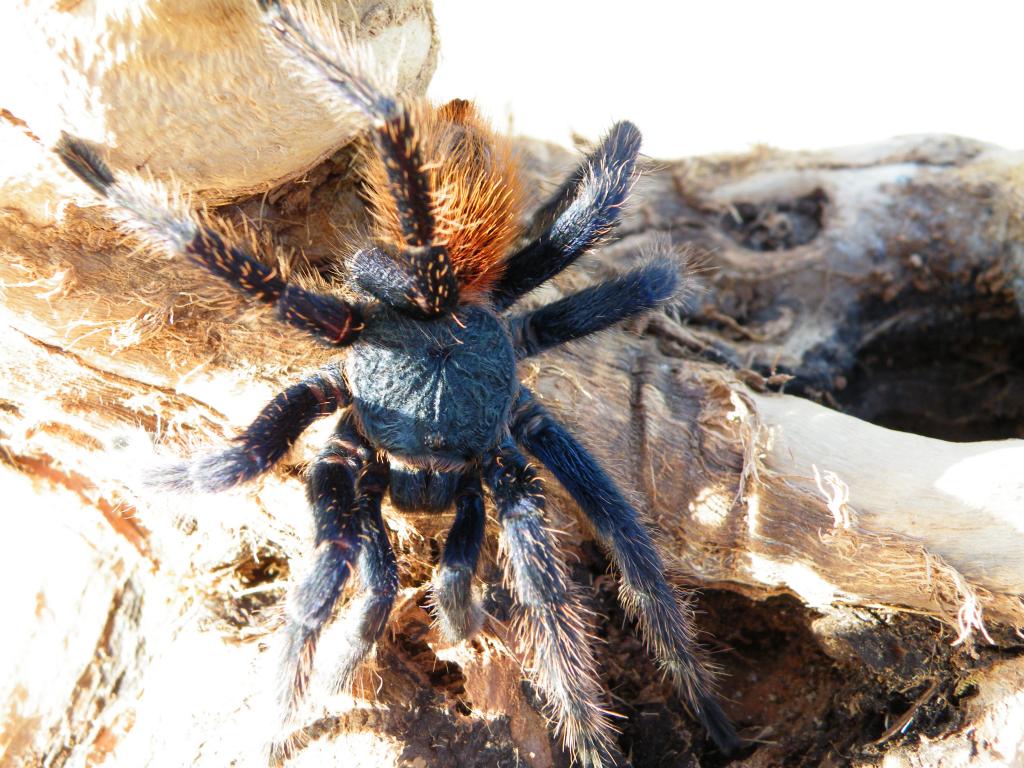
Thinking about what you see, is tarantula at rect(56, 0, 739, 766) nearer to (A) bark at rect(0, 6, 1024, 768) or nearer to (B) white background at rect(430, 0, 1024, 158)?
(A) bark at rect(0, 6, 1024, 768)

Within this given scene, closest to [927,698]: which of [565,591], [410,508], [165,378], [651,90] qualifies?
[565,591]

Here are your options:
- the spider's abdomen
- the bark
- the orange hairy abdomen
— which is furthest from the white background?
the spider's abdomen

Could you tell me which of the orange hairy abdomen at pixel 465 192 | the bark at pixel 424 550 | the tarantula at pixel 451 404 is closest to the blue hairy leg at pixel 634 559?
the tarantula at pixel 451 404

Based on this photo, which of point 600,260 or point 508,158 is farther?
point 600,260

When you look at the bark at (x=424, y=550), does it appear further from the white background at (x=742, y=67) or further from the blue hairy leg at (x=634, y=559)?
the white background at (x=742, y=67)

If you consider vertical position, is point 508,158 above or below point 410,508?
above

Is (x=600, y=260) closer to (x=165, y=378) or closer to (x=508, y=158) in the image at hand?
(x=508, y=158)

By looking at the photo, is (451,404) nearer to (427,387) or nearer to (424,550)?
(427,387)

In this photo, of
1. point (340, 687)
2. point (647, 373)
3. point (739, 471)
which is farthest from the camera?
point (647, 373)
